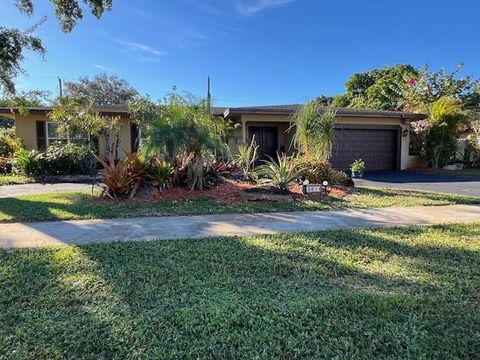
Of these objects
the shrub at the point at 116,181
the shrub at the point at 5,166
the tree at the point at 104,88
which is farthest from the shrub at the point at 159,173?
the tree at the point at 104,88

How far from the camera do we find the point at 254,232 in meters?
5.19

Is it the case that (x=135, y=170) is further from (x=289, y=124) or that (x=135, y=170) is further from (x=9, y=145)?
(x=9, y=145)

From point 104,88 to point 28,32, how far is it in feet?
99.1

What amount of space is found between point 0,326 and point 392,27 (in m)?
20.9

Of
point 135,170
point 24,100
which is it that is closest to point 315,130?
point 135,170

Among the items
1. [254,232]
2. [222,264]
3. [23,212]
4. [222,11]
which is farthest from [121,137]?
[222,264]

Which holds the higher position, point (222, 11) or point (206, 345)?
point (222, 11)

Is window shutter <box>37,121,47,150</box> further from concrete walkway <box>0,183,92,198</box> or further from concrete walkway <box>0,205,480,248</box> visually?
concrete walkway <box>0,205,480,248</box>

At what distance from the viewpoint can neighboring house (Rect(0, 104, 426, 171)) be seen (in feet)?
49.4

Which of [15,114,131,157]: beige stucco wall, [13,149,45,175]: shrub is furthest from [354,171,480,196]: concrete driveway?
[15,114,131,157]: beige stucco wall

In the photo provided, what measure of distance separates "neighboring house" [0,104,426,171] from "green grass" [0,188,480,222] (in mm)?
7268

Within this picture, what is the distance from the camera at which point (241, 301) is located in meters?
2.87

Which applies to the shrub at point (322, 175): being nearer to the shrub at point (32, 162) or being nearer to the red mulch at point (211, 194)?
the red mulch at point (211, 194)

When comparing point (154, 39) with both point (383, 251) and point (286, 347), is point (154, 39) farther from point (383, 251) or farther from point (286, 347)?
point (286, 347)
